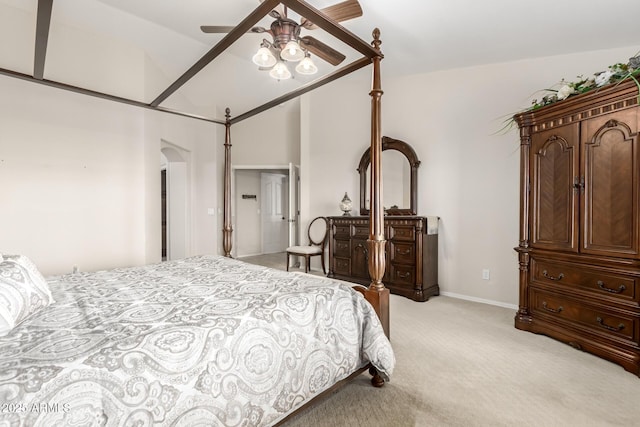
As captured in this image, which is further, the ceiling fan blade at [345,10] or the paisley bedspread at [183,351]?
the ceiling fan blade at [345,10]

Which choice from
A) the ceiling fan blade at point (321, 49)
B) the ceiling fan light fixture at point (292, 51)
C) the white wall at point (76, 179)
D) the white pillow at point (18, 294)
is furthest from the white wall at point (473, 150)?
the white pillow at point (18, 294)

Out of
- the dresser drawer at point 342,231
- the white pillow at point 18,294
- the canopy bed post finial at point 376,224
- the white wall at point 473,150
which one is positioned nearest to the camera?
the white pillow at point 18,294

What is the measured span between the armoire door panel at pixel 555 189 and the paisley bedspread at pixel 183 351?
5.81 feet

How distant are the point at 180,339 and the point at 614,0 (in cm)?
353

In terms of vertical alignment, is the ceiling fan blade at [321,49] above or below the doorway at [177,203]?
above

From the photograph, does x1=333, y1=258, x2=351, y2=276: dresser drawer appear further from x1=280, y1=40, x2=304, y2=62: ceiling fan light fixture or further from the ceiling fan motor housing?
the ceiling fan motor housing

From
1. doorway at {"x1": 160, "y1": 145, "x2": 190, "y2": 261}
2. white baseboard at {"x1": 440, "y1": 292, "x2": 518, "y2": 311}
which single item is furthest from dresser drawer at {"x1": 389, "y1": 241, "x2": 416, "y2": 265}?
doorway at {"x1": 160, "y1": 145, "x2": 190, "y2": 261}

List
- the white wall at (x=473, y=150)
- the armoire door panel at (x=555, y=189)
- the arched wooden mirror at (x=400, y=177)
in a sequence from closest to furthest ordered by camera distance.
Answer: the armoire door panel at (x=555, y=189)
the white wall at (x=473, y=150)
the arched wooden mirror at (x=400, y=177)

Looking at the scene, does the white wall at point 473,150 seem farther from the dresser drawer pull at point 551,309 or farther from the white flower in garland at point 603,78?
the white flower in garland at point 603,78

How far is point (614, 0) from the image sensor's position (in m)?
2.29

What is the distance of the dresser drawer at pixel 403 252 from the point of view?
3.53m

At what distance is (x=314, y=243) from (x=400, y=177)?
1.76 meters

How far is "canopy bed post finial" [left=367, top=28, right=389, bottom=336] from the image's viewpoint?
1.75m

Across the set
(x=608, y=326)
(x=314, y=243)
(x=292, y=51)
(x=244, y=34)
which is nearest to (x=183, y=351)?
(x=244, y=34)
